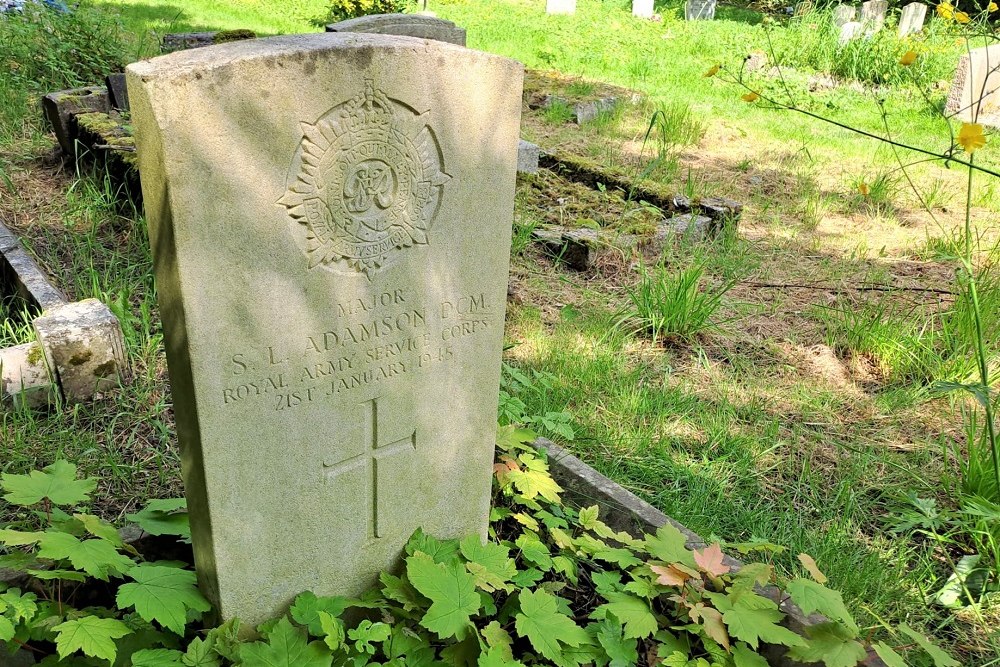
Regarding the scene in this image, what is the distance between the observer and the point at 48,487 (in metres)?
1.87

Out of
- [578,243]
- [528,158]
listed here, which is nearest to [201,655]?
[578,243]

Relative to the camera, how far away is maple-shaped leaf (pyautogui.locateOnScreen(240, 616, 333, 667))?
5.74 feet

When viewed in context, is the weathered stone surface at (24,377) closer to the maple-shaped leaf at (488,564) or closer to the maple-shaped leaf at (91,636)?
the maple-shaped leaf at (91,636)

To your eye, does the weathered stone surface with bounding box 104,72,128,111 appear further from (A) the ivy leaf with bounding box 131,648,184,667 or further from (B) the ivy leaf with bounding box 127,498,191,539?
(A) the ivy leaf with bounding box 131,648,184,667

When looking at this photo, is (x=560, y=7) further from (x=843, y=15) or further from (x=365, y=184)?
(x=365, y=184)

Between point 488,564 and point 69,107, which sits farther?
point 69,107

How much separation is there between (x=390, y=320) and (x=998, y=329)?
118 inches

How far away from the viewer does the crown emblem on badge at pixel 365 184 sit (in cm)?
157

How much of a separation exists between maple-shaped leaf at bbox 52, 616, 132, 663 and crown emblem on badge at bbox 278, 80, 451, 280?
84 cm

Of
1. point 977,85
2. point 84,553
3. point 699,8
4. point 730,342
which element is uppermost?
point 699,8

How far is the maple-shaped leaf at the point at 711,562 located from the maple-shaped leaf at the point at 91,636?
1.31 m

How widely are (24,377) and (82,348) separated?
204 millimetres

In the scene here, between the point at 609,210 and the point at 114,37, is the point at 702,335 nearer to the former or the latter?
the point at 609,210

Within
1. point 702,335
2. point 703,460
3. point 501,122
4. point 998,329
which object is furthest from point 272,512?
point 998,329
